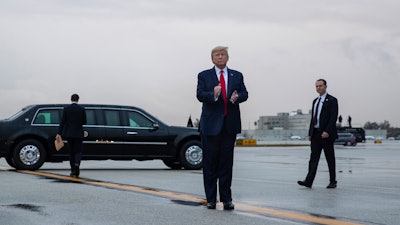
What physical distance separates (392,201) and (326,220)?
233 centimetres

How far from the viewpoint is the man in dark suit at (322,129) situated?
11.4 meters

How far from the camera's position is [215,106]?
8.15 m

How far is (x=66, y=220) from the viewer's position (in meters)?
6.97

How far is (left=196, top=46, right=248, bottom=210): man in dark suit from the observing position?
26.6ft

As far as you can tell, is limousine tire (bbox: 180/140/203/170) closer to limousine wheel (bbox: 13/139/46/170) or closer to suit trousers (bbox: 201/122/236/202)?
limousine wheel (bbox: 13/139/46/170)

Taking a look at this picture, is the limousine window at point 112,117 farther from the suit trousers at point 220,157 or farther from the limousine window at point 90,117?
the suit trousers at point 220,157

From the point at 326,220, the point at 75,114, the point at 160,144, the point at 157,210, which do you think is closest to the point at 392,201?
the point at 326,220

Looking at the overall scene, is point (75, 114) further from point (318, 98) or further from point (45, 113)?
point (318, 98)

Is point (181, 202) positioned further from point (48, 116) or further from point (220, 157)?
point (48, 116)

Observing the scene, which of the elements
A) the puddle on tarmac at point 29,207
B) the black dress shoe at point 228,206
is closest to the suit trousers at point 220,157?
the black dress shoe at point 228,206

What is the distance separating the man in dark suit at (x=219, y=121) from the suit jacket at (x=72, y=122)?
632cm

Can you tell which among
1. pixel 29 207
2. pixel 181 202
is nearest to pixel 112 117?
pixel 181 202

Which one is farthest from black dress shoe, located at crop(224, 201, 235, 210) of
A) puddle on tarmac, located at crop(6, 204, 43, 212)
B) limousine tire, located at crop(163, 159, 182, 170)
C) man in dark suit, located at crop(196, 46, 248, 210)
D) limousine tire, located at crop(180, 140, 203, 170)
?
limousine tire, located at crop(163, 159, 182, 170)

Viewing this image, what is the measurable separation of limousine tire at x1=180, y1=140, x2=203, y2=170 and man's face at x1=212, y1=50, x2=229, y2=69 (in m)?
9.57
